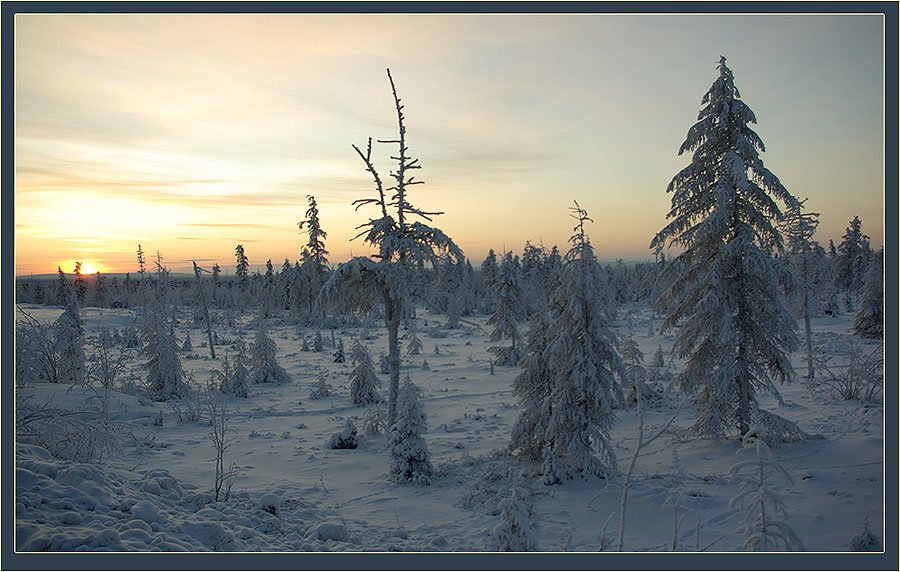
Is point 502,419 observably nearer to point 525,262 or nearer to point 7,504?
point 7,504

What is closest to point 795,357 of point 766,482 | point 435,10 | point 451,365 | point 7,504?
point 451,365

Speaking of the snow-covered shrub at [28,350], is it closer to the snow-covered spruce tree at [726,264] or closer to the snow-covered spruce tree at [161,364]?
the snow-covered spruce tree at [161,364]

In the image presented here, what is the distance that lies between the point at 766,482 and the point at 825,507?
1337 millimetres

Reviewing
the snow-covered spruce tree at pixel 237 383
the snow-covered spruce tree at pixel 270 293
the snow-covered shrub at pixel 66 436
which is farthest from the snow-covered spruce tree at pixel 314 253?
the snow-covered shrub at pixel 66 436

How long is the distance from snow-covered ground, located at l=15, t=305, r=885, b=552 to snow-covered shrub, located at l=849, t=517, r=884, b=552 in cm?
56

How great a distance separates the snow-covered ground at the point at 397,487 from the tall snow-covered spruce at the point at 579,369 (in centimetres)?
63

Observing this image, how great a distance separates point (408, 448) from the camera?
12195mm

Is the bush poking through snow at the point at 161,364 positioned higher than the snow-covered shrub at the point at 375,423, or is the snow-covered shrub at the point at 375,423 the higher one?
the bush poking through snow at the point at 161,364

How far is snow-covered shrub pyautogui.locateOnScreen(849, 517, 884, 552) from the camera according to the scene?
Result: 7.09 m

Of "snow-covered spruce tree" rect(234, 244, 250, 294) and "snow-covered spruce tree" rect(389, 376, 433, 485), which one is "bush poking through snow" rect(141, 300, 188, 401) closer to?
"snow-covered spruce tree" rect(389, 376, 433, 485)

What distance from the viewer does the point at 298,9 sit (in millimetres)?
6520

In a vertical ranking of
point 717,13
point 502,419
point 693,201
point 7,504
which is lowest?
point 502,419

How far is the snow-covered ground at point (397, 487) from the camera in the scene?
7020 millimetres

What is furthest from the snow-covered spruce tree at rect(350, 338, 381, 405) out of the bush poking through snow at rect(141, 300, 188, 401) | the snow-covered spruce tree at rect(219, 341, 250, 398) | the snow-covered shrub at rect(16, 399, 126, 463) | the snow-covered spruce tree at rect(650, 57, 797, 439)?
the snow-covered spruce tree at rect(650, 57, 797, 439)
